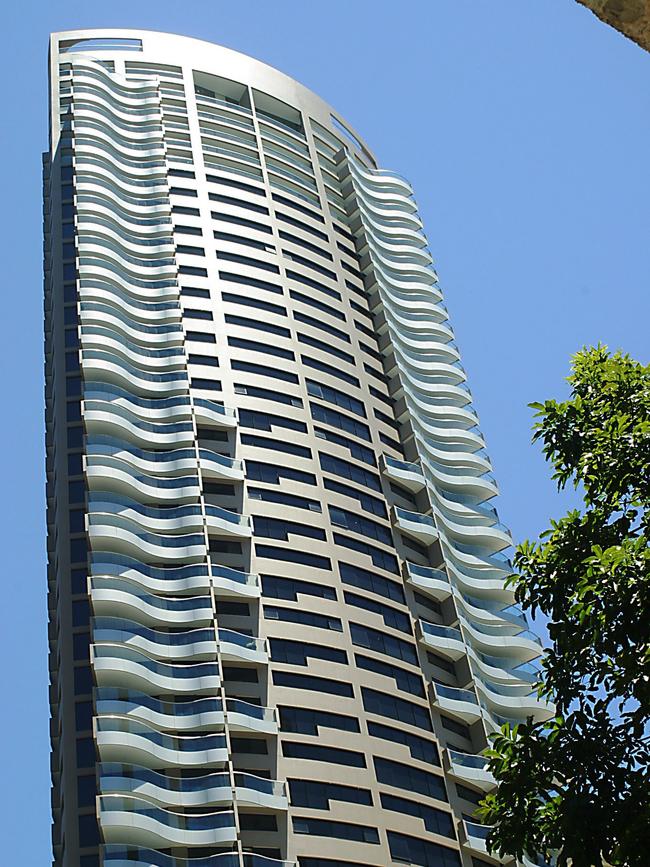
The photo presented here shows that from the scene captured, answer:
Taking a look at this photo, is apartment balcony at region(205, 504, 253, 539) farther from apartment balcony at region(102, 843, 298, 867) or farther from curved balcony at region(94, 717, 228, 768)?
apartment balcony at region(102, 843, 298, 867)

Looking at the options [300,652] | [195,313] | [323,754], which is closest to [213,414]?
[195,313]

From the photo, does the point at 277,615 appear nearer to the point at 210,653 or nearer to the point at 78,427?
the point at 210,653

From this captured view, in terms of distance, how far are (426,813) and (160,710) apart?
13595mm

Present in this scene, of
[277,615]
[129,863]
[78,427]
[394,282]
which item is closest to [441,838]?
[277,615]

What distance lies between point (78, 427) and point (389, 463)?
58.4 feet

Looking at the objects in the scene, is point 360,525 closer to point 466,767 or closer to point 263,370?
point 263,370

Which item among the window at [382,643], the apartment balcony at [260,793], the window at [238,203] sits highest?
the window at [238,203]

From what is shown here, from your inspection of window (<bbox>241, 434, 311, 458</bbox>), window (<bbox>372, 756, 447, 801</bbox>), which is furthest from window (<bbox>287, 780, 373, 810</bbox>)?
window (<bbox>241, 434, 311, 458</bbox>)

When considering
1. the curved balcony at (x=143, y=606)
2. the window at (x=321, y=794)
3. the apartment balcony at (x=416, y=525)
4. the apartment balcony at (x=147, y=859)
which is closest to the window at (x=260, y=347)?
the apartment balcony at (x=416, y=525)

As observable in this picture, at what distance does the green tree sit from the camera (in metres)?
13.3

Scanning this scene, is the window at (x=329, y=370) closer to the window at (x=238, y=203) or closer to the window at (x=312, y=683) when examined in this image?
the window at (x=238, y=203)

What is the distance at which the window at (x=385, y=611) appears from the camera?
5741cm

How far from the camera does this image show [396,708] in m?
55.2

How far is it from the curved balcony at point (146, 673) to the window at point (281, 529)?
8.95m
